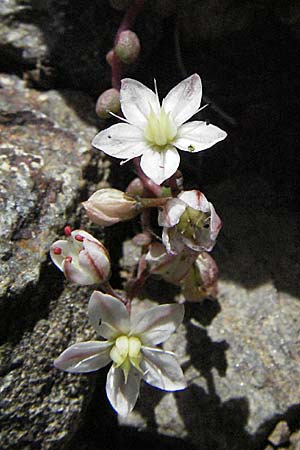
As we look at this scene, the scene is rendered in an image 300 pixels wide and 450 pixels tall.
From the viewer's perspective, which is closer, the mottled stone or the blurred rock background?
the blurred rock background

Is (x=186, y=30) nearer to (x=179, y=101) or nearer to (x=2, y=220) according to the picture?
(x=179, y=101)

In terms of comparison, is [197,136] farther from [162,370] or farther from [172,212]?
[162,370]

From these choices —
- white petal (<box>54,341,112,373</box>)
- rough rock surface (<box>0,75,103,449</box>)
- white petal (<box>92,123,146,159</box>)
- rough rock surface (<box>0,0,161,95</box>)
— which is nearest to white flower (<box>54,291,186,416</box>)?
white petal (<box>54,341,112,373</box>)

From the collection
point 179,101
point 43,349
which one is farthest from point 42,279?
point 179,101

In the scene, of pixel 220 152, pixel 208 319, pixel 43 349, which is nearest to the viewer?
pixel 43 349

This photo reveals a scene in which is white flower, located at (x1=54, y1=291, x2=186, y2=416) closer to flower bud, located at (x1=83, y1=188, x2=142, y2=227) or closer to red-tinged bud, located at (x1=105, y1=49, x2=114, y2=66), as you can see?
flower bud, located at (x1=83, y1=188, x2=142, y2=227)

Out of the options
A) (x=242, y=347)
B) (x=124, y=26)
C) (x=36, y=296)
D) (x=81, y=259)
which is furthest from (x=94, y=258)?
(x=124, y=26)
